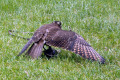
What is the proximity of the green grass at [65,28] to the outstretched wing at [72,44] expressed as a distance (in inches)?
7.4

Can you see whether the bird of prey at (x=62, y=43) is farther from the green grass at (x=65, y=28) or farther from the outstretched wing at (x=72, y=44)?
the green grass at (x=65, y=28)

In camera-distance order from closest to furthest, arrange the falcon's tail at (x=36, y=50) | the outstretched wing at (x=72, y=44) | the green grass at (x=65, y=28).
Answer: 1. the green grass at (x=65, y=28)
2. the outstretched wing at (x=72, y=44)
3. the falcon's tail at (x=36, y=50)

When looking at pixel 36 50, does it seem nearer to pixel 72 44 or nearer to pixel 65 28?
pixel 72 44

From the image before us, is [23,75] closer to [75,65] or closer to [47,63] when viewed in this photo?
[47,63]

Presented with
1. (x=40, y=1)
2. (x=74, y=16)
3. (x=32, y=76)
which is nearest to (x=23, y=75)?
(x=32, y=76)

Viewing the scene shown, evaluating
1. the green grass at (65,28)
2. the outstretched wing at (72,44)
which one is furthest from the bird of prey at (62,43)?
the green grass at (65,28)

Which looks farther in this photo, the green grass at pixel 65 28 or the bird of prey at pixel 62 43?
the bird of prey at pixel 62 43

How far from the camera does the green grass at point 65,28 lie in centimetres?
501

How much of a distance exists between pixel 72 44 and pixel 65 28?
210cm

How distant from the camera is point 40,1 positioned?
9.25m

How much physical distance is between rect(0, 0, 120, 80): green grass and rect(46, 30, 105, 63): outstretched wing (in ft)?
0.61

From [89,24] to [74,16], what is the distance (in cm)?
76

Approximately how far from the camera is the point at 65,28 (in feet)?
24.9

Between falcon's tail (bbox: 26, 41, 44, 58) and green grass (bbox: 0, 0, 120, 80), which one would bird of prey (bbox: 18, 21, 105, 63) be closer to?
falcon's tail (bbox: 26, 41, 44, 58)
